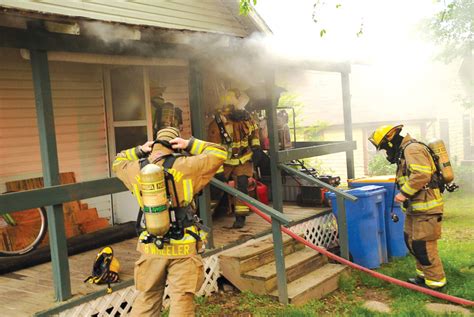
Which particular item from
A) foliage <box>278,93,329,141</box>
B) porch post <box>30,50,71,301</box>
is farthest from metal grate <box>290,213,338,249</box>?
foliage <box>278,93,329,141</box>

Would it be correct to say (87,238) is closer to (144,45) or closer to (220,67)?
(144,45)

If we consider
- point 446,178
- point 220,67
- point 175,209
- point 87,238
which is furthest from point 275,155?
point 175,209

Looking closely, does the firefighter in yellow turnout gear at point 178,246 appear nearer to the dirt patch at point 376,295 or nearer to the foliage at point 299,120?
the dirt patch at point 376,295

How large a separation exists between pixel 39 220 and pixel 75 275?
159cm

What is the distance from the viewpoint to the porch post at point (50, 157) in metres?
4.68

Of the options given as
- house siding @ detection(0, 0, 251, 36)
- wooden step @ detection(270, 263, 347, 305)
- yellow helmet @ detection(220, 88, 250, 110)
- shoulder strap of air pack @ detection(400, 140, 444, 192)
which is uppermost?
house siding @ detection(0, 0, 251, 36)

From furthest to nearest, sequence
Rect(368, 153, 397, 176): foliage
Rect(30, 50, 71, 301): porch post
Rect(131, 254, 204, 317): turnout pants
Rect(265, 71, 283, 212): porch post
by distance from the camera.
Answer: Rect(368, 153, 397, 176): foliage
Rect(265, 71, 283, 212): porch post
Rect(30, 50, 71, 301): porch post
Rect(131, 254, 204, 317): turnout pants

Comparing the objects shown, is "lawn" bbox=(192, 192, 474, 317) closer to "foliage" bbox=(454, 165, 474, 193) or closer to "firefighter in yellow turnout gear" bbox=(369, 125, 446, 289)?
"firefighter in yellow turnout gear" bbox=(369, 125, 446, 289)

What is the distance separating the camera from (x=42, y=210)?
6711mm

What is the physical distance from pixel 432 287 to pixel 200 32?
13.0ft

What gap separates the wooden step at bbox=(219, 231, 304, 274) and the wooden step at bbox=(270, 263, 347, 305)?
46 centimetres

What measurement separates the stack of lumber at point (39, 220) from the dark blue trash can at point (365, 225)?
11.1 feet

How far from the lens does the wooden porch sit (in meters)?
4.73

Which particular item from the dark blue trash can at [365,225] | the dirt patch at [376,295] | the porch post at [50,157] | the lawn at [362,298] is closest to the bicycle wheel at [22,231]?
the porch post at [50,157]
